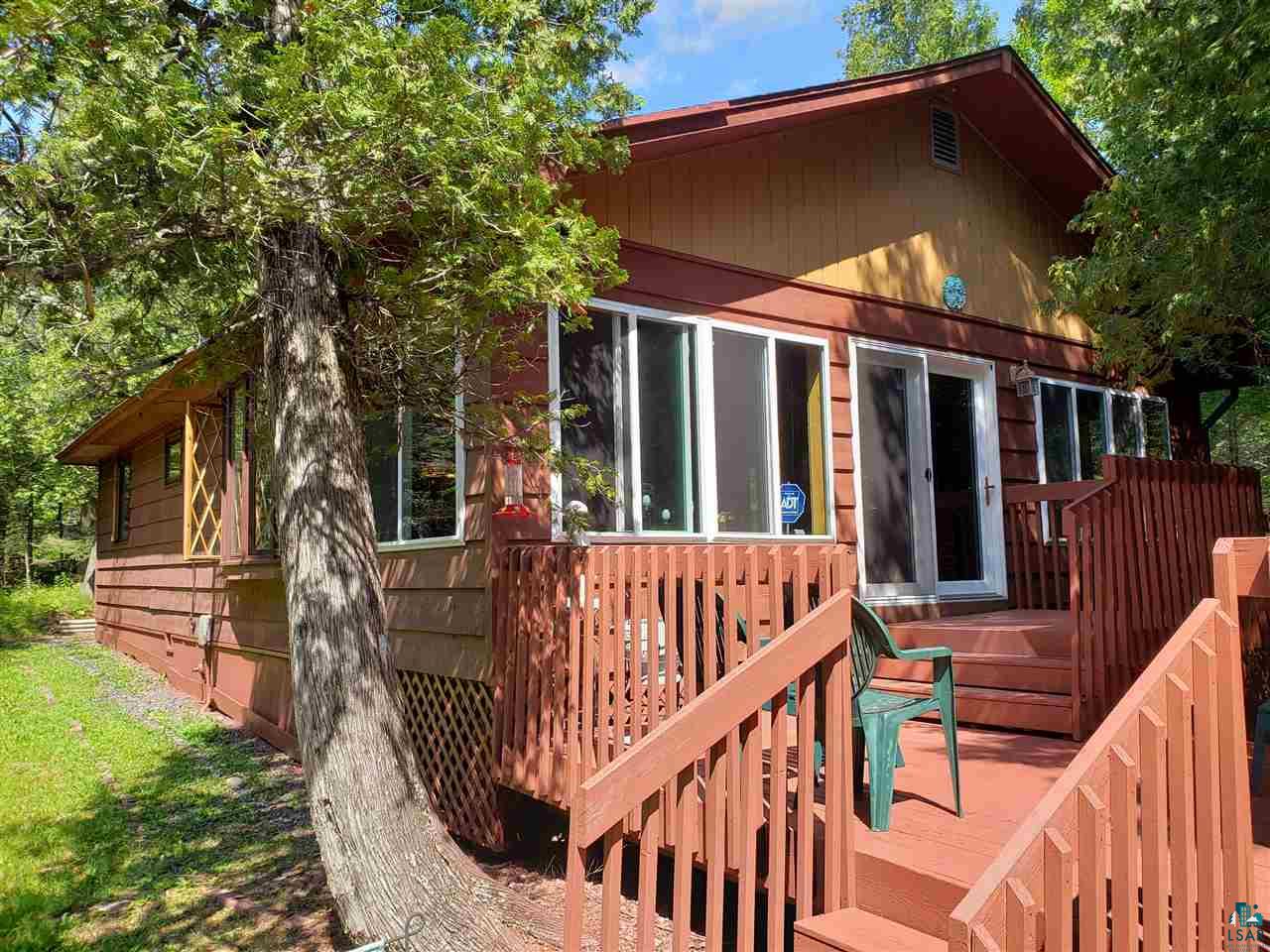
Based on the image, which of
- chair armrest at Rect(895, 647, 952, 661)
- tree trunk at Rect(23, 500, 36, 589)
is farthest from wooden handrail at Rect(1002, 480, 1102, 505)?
tree trunk at Rect(23, 500, 36, 589)

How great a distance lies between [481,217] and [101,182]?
4.97 feet

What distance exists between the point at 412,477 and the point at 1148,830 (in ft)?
15.7

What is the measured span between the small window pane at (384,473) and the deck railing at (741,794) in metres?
3.87

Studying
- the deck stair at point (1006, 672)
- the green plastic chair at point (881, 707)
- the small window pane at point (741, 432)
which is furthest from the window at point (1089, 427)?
the green plastic chair at point (881, 707)

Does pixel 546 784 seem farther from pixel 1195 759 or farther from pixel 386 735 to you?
pixel 1195 759

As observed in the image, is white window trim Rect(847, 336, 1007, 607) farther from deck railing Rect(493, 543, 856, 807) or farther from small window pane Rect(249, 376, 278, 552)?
small window pane Rect(249, 376, 278, 552)

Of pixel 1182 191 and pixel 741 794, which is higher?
pixel 1182 191

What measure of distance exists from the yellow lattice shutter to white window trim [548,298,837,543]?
222 inches

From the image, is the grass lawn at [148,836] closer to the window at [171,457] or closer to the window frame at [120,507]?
the window at [171,457]

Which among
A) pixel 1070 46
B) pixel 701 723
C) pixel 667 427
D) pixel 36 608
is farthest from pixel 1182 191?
pixel 36 608

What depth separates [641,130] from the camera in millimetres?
5227

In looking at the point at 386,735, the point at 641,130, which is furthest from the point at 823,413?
the point at 386,735

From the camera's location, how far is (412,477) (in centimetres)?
603

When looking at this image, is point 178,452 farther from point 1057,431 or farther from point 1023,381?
point 1057,431
